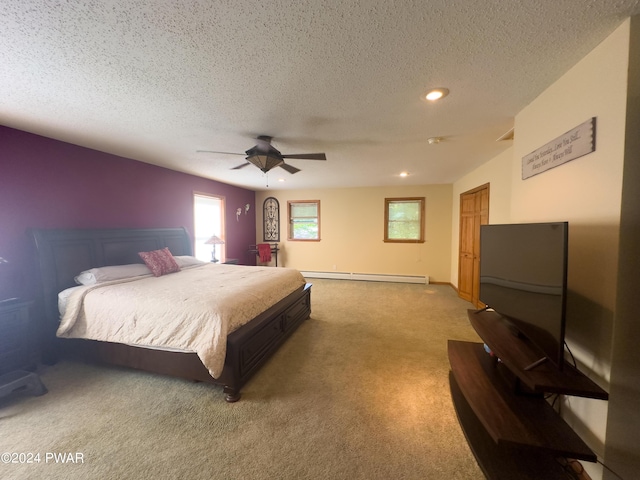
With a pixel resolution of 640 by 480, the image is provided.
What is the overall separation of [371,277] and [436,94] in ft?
15.3

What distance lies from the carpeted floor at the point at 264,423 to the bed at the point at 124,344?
138 mm

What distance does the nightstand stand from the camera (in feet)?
6.61

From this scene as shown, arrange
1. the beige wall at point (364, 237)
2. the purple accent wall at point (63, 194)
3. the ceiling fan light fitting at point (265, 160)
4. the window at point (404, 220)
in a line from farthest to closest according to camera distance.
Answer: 1. the window at point (404, 220)
2. the beige wall at point (364, 237)
3. the ceiling fan light fitting at point (265, 160)
4. the purple accent wall at point (63, 194)

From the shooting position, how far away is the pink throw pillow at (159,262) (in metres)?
3.18

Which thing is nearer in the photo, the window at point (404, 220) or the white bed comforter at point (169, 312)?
the white bed comforter at point (169, 312)

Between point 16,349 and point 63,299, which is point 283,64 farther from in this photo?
point 16,349

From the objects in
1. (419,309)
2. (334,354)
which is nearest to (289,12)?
(334,354)

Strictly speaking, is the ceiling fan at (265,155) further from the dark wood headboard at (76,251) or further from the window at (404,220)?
the window at (404,220)

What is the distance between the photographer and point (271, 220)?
671cm

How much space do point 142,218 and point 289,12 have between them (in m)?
3.71

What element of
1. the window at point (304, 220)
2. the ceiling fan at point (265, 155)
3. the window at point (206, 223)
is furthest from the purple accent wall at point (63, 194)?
the window at point (304, 220)

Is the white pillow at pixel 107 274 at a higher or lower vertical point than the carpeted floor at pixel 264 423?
higher

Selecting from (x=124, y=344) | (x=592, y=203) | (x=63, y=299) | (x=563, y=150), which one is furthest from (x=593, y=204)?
(x=63, y=299)

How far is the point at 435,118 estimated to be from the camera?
2.19 metres
